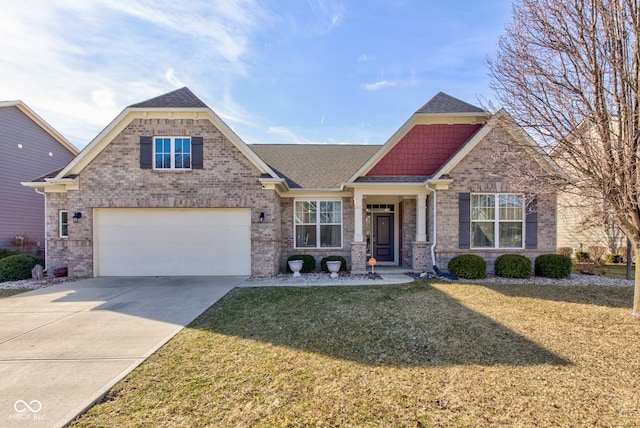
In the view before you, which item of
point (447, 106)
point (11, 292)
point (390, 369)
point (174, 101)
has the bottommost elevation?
point (11, 292)

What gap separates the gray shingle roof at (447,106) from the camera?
1136 centimetres

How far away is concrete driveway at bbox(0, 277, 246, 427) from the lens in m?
3.31

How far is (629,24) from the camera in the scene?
16.9 ft

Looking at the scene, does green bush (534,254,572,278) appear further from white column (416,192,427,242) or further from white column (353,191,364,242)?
white column (353,191,364,242)

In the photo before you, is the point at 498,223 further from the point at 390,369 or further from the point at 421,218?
the point at 390,369

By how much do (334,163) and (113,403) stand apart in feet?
40.2

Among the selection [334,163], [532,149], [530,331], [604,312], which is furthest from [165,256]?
[604,312]

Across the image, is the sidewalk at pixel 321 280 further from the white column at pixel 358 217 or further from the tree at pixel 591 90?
the tree at pixel 591 90

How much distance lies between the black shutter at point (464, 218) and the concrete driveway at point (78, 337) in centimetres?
798

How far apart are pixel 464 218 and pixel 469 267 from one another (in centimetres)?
178

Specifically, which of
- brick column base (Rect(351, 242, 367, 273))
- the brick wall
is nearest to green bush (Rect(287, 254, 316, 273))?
brick column base (Rect(351, 242, 367, 273))

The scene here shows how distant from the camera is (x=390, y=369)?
13.0ft

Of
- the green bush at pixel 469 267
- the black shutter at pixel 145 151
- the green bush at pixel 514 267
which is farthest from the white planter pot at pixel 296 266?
the green bush at pixel 514 267

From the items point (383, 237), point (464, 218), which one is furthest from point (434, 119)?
point (383, 237)
